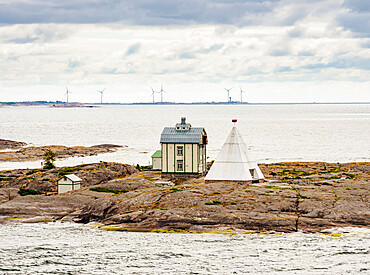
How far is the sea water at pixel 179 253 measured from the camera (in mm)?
37656

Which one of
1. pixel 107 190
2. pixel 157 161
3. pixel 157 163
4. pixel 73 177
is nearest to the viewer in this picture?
pixel 107 190

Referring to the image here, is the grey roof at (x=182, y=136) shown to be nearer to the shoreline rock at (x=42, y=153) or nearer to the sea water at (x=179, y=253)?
the sea water at (x=179, y=253)

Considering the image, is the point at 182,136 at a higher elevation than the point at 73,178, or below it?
higher

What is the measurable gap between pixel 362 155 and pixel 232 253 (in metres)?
93.1

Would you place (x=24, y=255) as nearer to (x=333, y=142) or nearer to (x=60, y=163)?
(x=60, y=163)

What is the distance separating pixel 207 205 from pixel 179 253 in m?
9.41

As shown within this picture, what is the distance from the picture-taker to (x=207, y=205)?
49469 mm

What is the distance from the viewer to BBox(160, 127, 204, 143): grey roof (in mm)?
69312

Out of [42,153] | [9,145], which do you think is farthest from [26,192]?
[9,145]

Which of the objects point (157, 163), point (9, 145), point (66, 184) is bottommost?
point (66, 184)

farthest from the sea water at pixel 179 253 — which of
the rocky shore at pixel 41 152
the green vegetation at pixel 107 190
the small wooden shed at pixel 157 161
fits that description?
the rocky shore at pixel 41 152

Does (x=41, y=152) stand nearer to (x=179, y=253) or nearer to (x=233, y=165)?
(x=233, y=165)

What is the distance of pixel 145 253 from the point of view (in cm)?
4109

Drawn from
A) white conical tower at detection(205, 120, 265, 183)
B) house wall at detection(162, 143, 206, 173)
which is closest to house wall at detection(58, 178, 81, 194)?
house wall at detection(162, 143, 206, 173)
